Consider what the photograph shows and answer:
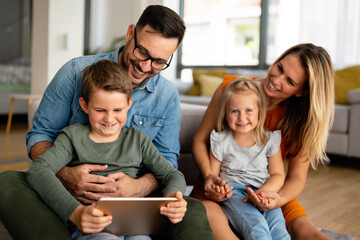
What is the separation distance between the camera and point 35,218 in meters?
1.09

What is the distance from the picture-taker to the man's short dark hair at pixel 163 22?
140 cm

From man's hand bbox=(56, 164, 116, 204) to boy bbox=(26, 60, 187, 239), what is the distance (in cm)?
3

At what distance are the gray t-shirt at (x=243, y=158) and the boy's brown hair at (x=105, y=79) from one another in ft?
1.60

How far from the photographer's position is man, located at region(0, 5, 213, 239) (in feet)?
3.71

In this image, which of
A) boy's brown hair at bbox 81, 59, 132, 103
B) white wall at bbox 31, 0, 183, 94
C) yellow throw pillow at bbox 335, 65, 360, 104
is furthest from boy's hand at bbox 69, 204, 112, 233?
white wall at bbox 31, 0, 183, 94

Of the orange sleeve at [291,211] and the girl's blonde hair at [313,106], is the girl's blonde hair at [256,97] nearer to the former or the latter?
the girl's blonde hair at [313,106]

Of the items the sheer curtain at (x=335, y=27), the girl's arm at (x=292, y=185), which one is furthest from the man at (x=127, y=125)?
the sheer curtain at (x=335, y=27)

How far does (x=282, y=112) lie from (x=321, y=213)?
77 centimetres

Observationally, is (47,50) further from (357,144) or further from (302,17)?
(357,144)

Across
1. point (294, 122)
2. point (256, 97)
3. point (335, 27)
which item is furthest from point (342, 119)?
point (256, 97)

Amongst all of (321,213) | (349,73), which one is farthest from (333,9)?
(321,213)

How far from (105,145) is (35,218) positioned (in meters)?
0.35

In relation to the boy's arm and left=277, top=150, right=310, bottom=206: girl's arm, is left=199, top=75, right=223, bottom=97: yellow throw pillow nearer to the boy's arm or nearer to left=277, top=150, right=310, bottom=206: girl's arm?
left=277, top=150, right=310, bottom=206: girl's arm

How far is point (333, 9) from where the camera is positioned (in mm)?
4730
